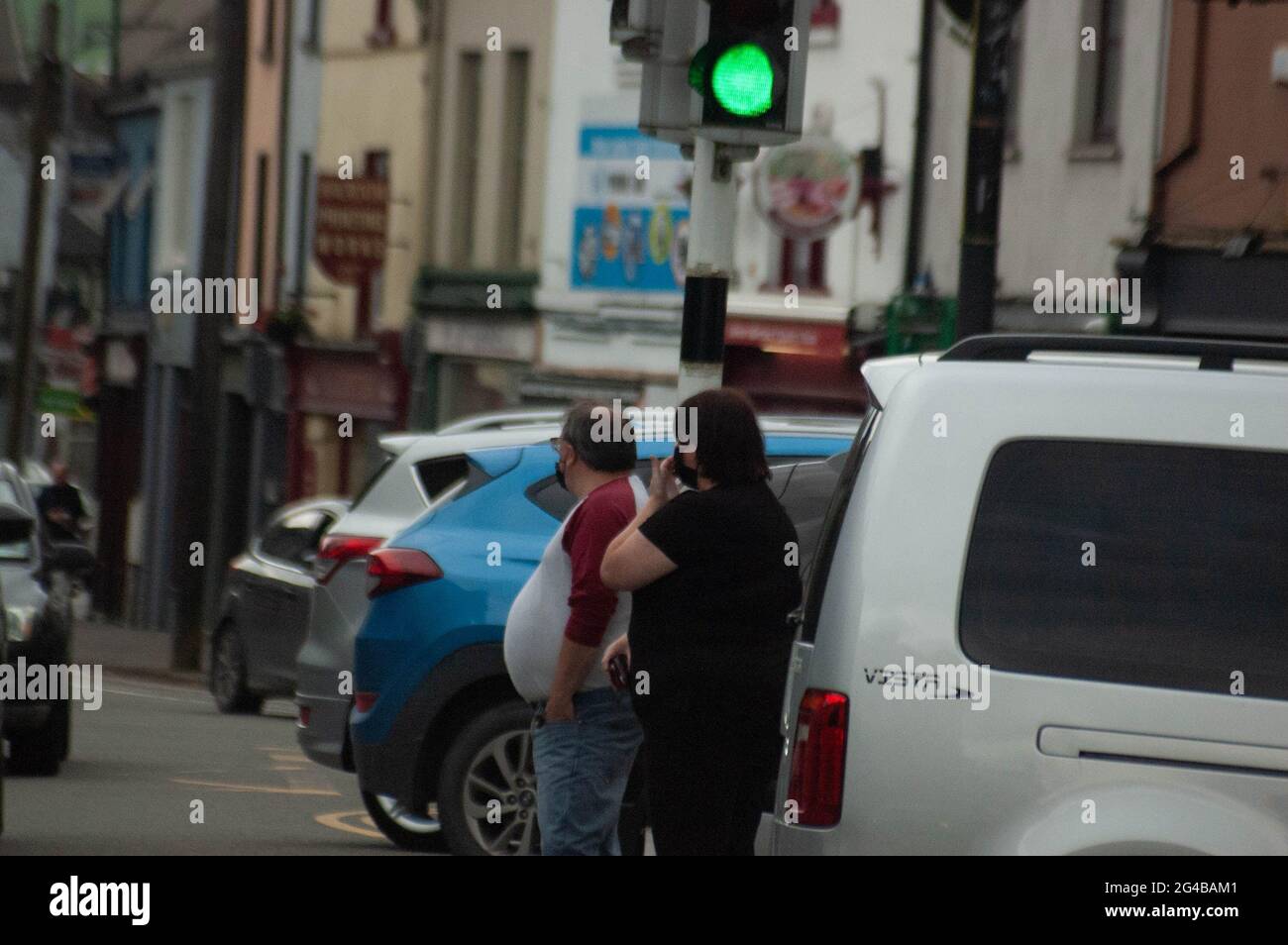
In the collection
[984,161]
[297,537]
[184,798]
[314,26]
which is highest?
[314,26]

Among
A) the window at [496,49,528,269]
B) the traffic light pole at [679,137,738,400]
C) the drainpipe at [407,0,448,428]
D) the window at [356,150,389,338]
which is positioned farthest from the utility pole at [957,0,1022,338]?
the window at [356,150,389,338]

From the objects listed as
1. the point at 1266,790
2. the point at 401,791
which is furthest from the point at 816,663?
the point at 401,791

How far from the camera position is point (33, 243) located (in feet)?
119

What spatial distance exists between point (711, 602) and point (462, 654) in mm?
3300

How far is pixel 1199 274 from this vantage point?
21750 millimetres

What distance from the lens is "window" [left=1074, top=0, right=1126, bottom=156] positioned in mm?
23047

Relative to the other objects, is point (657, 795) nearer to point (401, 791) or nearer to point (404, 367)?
point (401, 791)

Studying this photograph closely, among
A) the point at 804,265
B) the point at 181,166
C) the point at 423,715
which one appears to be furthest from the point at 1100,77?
the point at 181,166

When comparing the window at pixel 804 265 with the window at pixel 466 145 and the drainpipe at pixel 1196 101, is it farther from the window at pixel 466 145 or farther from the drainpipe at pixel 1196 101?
the window at pixel 466 145

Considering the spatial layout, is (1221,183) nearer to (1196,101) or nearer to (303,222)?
(1196,101)

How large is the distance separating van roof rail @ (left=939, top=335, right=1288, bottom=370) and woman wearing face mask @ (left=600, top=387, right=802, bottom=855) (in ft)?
3.54

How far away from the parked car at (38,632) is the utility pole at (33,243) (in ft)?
72.2

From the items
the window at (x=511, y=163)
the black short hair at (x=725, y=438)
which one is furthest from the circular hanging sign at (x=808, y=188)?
the black short hair at (x=725, y=438)

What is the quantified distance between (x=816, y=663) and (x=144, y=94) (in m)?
39.5
